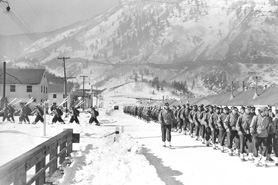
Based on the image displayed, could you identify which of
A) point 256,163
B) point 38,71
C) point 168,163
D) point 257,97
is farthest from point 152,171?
point 38,71

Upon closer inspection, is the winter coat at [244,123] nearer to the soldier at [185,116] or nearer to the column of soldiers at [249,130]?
the column of soldiers at [249,130]

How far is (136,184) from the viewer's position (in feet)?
28.1

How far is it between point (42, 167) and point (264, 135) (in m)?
7.26

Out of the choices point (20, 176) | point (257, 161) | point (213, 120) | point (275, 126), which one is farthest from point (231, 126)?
point (20, 176)

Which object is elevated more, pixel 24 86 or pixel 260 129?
pixel 24 86

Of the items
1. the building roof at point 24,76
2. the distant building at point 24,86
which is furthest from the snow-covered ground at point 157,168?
the building roof at point 24,76

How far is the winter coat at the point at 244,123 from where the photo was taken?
13209 mm

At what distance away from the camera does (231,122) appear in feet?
47.3

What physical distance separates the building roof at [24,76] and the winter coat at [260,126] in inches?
2447

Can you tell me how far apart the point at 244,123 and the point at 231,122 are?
48.1 inches

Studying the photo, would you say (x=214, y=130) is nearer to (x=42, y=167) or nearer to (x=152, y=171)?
(x=152, y=171)

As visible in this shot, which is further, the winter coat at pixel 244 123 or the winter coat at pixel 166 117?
the winter coat at pixel 166 117

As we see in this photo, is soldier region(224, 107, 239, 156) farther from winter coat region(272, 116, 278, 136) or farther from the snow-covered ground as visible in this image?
winter coat region(272, 116, 278, 136)

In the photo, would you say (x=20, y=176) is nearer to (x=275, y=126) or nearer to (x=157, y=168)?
(x=157, y=168)
